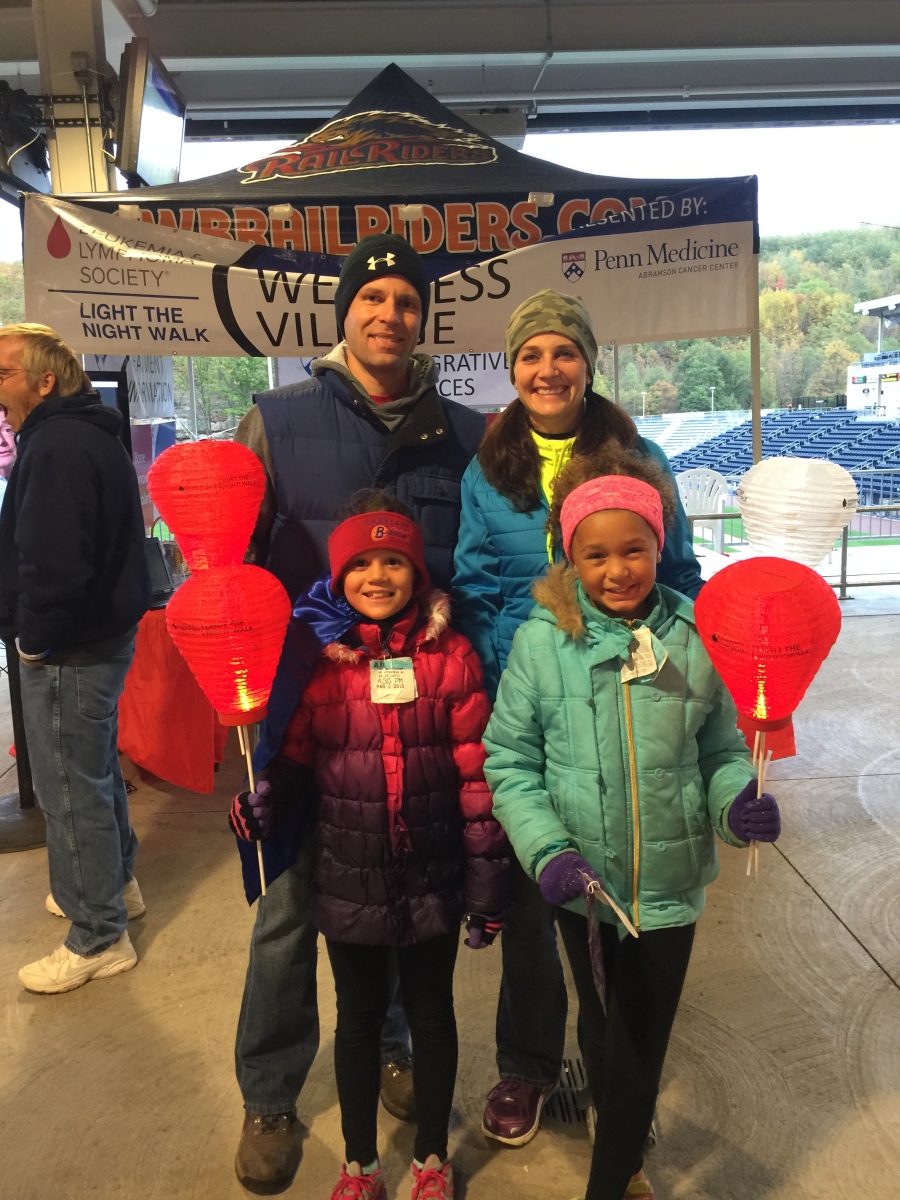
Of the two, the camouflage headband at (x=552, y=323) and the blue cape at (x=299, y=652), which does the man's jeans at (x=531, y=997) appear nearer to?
the blue cape at (x=299, y=652)

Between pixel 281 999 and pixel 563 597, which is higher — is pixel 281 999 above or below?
below

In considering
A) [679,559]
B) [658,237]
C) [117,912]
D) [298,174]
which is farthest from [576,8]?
[117,912]

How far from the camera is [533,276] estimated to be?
377cm

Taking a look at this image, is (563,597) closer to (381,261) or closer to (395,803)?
(395,803)

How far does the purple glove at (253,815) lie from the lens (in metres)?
1.50

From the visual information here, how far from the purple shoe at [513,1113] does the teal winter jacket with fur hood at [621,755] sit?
2.16 feet

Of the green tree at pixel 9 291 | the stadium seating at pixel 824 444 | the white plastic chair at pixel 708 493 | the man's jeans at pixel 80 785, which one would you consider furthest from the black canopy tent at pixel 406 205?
the stadium seating at pixel 824 444

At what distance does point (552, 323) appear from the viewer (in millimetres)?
1611

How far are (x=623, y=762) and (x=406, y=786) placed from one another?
1.32ft

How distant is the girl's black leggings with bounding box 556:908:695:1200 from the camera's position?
1454 millimetres

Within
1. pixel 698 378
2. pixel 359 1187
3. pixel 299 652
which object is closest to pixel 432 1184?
pixel 359 1187

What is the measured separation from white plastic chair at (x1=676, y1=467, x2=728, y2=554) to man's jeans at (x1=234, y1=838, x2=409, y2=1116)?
671 centimetres

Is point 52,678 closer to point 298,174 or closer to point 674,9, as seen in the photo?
point 298,174

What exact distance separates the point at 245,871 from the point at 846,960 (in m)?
1.80
